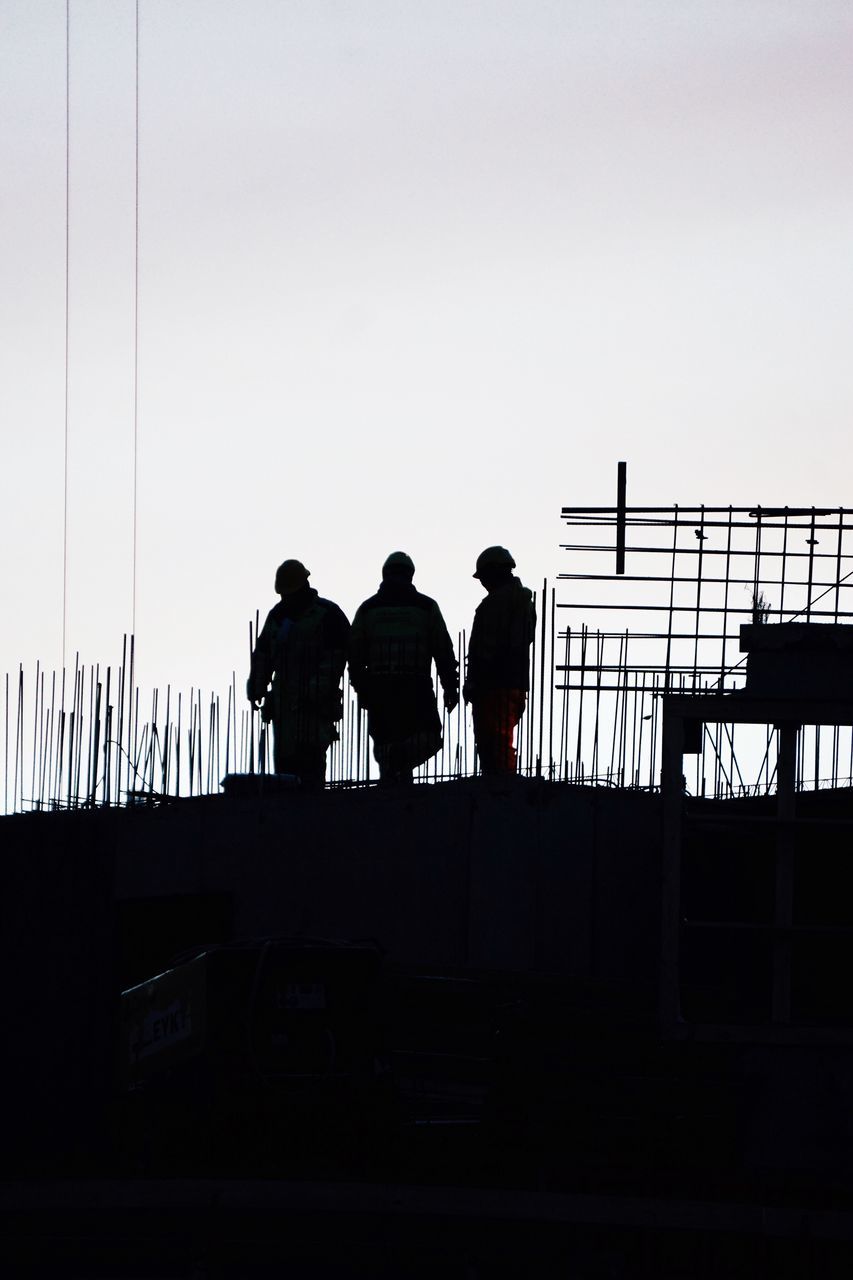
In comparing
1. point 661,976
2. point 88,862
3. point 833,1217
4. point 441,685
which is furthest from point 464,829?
point 833,1217

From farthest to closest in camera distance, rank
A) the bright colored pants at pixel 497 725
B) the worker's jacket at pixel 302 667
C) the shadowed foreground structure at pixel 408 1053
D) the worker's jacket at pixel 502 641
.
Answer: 1. the worker's jacket at pixel 302 667
2. the bright colored pants at pixel 497 725
3. the worker's jacket at pixel 502 641
4. the shadowed foreground structure at pixel 408 1053

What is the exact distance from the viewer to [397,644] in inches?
545

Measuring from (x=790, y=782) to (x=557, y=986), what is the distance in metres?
2.06

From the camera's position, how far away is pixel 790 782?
1348 cm

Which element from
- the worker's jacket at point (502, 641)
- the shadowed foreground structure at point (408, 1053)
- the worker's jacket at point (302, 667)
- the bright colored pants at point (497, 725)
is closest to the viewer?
the shadowed foreground structure at point (408, 1053)

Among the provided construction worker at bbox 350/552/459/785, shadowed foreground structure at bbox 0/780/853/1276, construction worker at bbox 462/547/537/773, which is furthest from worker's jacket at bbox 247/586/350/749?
construction worker at bbox 462/547/537/773

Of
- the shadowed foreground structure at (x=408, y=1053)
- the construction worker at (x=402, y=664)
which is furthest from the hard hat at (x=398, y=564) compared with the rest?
the shadowed foreground structure at (x=408, y=1053)

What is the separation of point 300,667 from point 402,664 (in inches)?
33.6

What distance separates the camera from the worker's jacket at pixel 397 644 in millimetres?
13859

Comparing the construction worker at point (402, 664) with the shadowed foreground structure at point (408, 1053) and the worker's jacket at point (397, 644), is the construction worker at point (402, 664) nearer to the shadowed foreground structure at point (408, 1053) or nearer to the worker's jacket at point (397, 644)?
the worker's jacket at point (397, 644)

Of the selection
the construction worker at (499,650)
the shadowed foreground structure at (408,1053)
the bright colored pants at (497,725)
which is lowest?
the shadowed foreground structure at (408,1053)

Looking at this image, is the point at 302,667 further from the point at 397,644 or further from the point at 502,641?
the point at 502,641

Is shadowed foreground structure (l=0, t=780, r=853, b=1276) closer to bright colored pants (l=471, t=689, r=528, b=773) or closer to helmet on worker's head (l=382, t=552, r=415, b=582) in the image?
bright colored pants (l=471, t=689, r=528, b=773)

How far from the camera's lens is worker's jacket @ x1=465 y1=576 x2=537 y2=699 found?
13.8 meters
